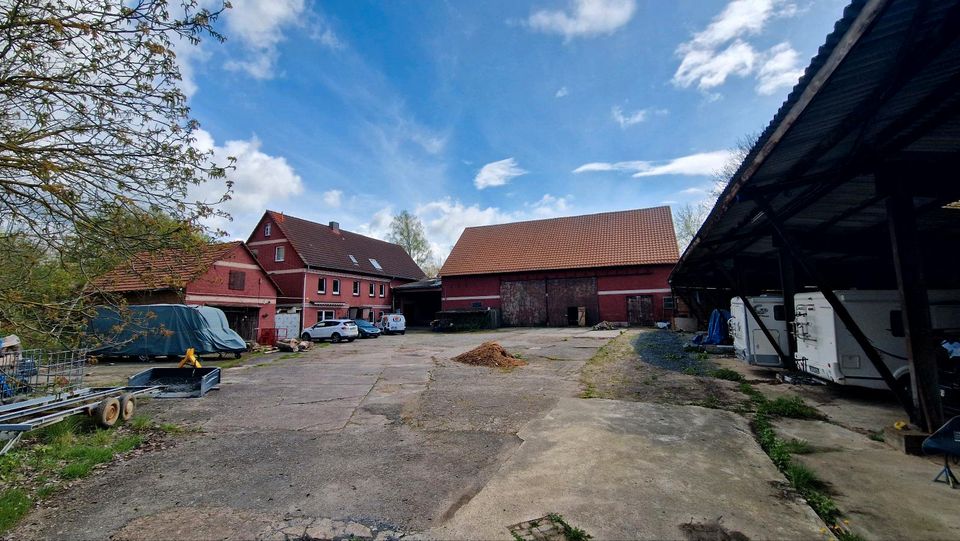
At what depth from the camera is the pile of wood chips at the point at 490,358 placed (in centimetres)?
1298

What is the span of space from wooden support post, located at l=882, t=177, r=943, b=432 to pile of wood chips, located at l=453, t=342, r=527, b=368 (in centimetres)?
911

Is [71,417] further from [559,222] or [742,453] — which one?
[559,222]

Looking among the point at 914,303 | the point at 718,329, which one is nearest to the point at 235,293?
the point at 718,329

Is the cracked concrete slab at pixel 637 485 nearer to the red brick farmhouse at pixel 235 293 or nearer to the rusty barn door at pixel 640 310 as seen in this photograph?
the red brick farmhouse at pixel 235 293

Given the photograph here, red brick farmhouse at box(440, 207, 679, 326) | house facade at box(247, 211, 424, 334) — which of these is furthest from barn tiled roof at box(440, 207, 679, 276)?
house facade at box(247, 211, 424, 334)

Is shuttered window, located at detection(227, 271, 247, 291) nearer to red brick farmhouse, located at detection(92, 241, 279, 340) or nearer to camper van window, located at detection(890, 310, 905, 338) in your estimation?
red brick farmhouse, located at detection(92, 241, 279, 340)

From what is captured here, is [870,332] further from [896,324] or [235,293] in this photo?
[235,293]

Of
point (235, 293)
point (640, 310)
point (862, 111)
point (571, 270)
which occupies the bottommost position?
point (640, 310)

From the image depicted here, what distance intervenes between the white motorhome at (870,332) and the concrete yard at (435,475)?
2383mm

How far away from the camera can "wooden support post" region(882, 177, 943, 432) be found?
4.92 meters

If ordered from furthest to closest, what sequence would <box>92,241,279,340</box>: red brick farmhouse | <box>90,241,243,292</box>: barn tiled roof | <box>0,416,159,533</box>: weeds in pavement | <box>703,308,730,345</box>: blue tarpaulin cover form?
<box>92,241,279,340</box>: red brick farmhouse → <box>703,308,730,345</box>: blue tarpaulin cover → <box>90,241,243,292</box>: barn tiled roof → <box>0,416,159,533</box>: weeds in pavement

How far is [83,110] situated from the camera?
4.72 meters

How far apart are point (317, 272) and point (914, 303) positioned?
32.2 m

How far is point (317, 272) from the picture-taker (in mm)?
31594
